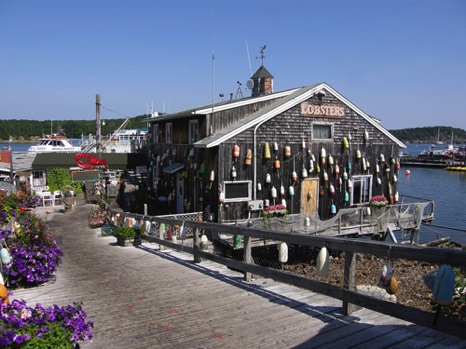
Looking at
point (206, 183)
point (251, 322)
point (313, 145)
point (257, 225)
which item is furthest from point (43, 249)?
point (313, 145)

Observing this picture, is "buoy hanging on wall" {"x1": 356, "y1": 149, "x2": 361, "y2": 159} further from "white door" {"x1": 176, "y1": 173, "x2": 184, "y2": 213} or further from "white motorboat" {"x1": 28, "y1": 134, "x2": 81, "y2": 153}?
"white motorboat" {"x1": 28, "y1": 134, "x2": 81, "y2": 153}

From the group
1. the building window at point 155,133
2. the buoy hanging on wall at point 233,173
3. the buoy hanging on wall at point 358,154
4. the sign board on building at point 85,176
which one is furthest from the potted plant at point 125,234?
the building window at point 155,133

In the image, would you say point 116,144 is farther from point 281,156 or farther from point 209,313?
point 209,313

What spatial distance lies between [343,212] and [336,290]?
14174 millimetres

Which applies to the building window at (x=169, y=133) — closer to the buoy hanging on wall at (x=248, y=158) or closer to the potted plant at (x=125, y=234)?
the buoy hanging on wall at (x=248, y=158)

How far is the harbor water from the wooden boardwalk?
16.4 metres

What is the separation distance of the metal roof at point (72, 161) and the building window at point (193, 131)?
33.2ft

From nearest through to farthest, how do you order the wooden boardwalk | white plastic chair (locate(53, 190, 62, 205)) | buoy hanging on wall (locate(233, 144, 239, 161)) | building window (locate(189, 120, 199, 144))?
the wooden boardwalk
buoy hanging on wall (locate(233, 144, 239, 161))
building window (locate(189, 120, 199, 144))
white plastic chair (locate(53, 190, 62, 205))

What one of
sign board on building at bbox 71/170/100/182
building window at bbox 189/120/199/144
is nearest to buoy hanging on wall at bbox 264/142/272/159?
building window at bbox 189/120/199/144

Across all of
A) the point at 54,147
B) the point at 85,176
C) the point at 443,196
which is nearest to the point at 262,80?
the point at 85,176

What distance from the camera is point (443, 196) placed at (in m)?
53.6

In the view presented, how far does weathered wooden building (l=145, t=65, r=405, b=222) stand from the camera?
762 inches

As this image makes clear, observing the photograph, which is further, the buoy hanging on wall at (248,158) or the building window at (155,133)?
the building window at (155,133)

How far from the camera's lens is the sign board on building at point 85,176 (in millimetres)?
27047
